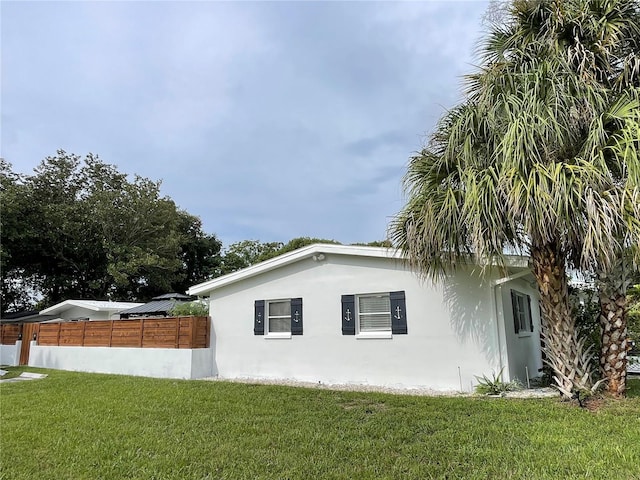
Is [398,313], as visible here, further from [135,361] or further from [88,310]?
[88,310]

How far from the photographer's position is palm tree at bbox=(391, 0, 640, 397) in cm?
647

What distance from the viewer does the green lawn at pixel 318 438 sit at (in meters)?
4.45

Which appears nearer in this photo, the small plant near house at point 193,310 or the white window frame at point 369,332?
the white window frame at point 369,332

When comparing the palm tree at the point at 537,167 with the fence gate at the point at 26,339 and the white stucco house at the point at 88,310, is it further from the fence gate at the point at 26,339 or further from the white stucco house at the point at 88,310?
the white stucco house at the point at 88,310

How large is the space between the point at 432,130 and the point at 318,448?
240 inches

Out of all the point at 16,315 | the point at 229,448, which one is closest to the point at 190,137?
the point at 229,448

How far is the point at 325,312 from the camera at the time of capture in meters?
11.2

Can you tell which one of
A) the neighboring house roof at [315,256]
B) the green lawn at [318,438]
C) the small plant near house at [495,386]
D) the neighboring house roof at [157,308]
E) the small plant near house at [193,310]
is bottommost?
the green lawn at [318,438]

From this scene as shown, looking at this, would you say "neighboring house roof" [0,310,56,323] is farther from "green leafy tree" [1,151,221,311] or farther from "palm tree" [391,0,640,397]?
"palm tree" [391,0,640,397]

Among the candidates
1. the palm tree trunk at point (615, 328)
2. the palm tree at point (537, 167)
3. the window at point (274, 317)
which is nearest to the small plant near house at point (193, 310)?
the window at point (274, 317)

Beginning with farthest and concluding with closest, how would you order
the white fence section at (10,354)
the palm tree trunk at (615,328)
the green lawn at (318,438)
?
the white fence section at (10,354) → the palm tree trunk at (615,328) → the green lawn at (318,438)

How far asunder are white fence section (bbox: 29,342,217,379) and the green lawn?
148 inches

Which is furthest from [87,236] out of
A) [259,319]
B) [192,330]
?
[259,319]

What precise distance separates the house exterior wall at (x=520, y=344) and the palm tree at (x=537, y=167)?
5.37 feet
